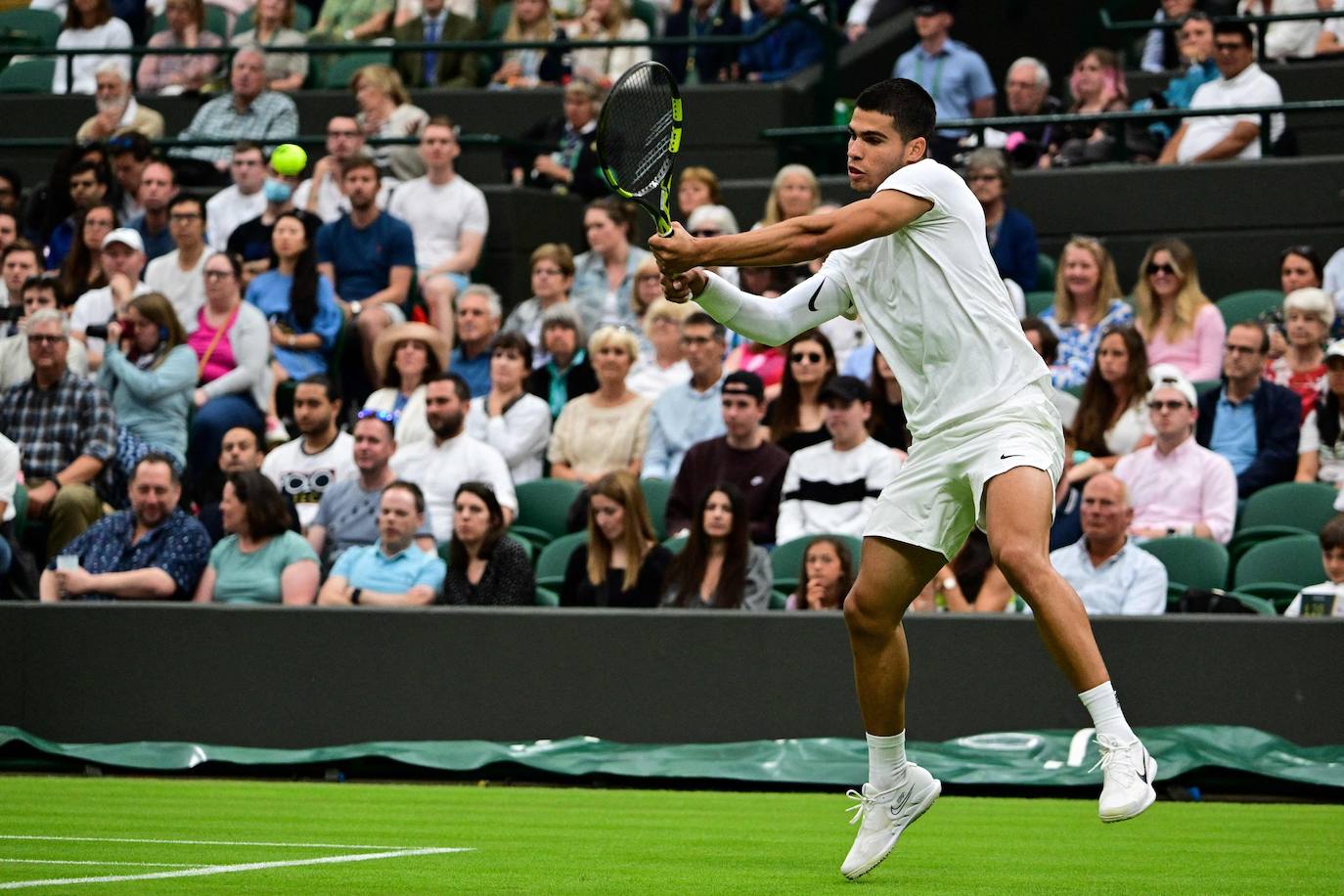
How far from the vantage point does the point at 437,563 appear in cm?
1023

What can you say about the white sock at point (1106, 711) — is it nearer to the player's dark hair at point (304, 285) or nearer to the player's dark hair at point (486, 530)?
the player's dark hair at point (486, 530)

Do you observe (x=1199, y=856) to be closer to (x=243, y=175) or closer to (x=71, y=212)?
(x=243, y=175)

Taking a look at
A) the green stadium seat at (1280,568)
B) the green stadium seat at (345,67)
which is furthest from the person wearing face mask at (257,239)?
the green stadium seat at (1280,568)

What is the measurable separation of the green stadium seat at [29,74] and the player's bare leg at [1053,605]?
14.3 m

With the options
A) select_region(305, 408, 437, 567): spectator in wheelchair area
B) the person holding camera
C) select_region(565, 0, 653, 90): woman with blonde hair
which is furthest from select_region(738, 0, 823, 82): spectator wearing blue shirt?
select_region(305, 408, 437, 567): spectator in wheelchair area

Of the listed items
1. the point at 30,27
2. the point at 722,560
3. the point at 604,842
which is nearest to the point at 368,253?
the point at 722,560

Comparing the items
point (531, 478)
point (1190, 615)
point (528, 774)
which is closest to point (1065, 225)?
point (531, 478)

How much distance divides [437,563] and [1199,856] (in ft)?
16.9

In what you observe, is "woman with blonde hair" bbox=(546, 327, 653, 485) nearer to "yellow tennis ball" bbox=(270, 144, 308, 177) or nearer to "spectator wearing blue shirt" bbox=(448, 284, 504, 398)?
"spectator wearing blue shirt" bbox=(448, 284, 504, 398)

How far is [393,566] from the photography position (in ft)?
33.6

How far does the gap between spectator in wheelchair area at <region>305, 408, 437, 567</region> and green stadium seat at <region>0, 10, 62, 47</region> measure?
914cm

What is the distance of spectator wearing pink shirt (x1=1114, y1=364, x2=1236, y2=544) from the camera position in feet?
32.5

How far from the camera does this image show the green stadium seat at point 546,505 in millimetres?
11227

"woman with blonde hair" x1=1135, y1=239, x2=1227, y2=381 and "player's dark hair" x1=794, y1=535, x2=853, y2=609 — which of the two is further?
"woman with blonde hair" x1=1135, y1=239, x2=1227, y2=381
